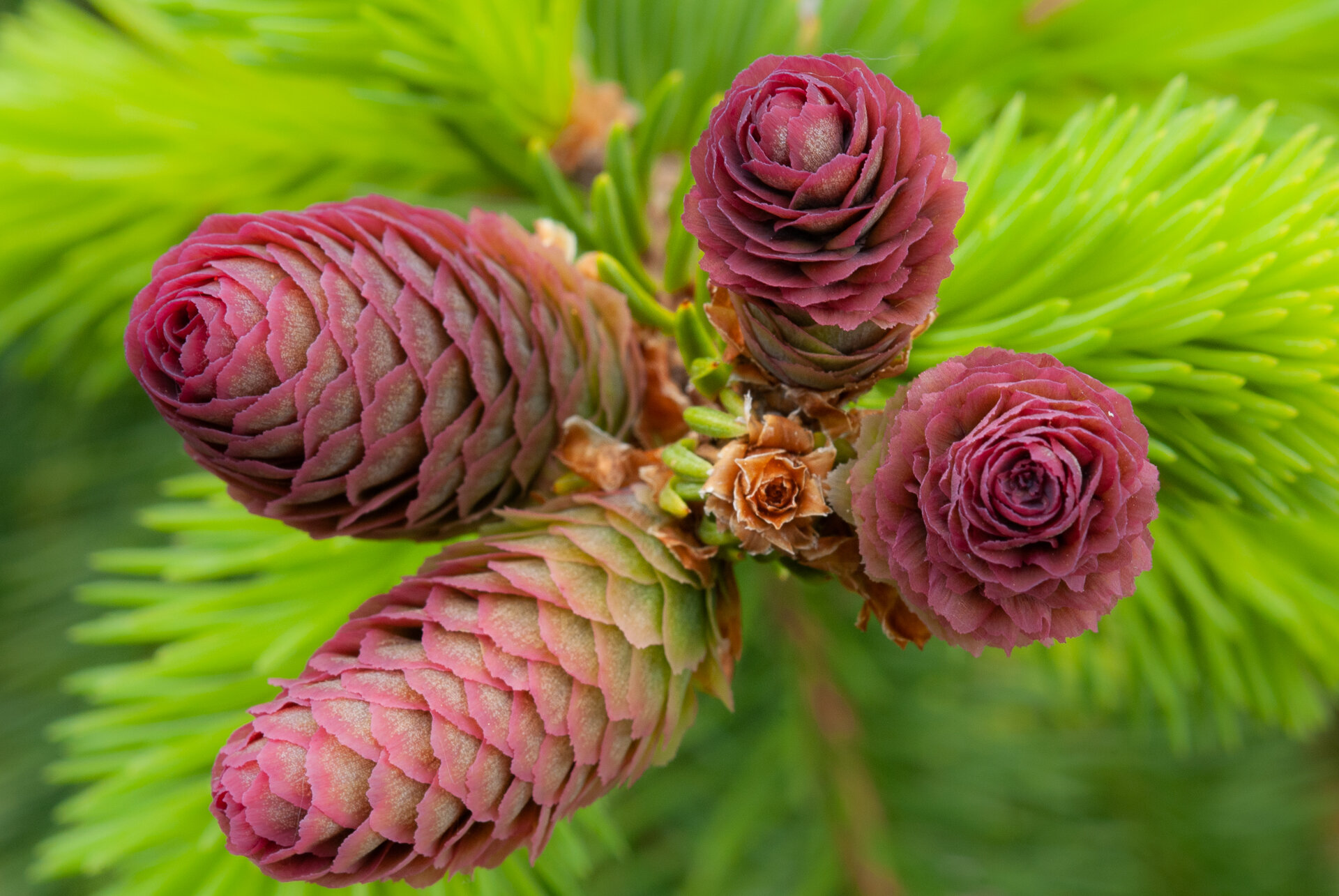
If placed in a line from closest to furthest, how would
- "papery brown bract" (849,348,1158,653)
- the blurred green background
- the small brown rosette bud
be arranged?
"papery brown bract" (849,348,1158,653), the small brown rosette bud, the blurred green background

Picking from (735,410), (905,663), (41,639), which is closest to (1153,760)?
(905,663)

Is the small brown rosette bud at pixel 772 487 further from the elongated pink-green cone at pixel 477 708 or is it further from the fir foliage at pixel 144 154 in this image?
the fir foliage at pixel 144 154

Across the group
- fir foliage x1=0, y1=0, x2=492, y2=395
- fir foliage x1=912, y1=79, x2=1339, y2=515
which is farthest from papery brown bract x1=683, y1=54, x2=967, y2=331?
fir foliage x1=0, y1=0, x2=492, y2=395

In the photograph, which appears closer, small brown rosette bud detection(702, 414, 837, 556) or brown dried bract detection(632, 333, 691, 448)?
small brown rosette bud detection(702, 414, 837, 556)

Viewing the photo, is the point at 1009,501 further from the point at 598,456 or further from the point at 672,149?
the point at 672,149

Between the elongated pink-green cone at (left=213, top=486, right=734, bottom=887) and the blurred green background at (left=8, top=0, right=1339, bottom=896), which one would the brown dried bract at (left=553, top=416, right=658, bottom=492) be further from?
the blurred green background at (left=8, top=0, right=1339, bottom=896)

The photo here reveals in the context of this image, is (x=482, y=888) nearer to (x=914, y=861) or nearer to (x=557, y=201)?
(x=557, y=201)
